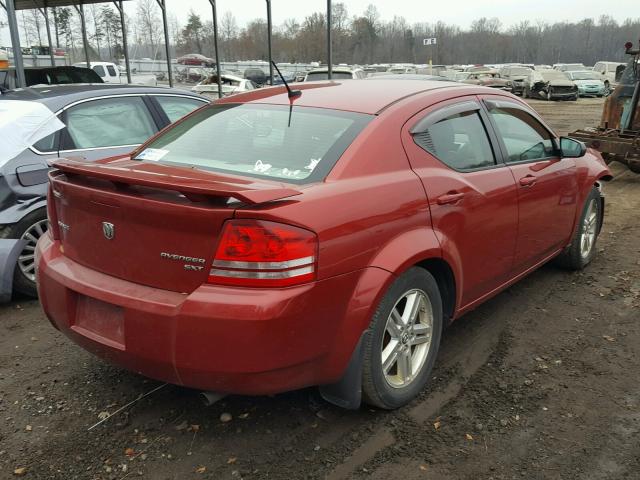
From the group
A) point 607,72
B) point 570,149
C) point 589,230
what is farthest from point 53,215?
point 607,72

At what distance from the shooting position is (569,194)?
448 centimetres

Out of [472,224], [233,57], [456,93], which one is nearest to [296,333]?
[472,224]

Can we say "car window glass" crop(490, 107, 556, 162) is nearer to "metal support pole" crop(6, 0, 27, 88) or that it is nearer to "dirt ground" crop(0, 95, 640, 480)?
"dirt ground" crop(0, 95, 640, 480)

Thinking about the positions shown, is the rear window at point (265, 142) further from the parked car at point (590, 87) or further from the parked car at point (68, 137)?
the parked car at point (590, 87)

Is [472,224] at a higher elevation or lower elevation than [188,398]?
higher

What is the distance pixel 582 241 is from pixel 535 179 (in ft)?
4.45

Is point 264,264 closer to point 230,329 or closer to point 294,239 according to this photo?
point 294,239

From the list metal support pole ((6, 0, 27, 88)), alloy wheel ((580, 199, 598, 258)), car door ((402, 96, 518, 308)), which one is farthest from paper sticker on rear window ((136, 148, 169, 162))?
metal support pole ((6, 0, 27, 88))

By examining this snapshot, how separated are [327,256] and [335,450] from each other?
0.96 metres

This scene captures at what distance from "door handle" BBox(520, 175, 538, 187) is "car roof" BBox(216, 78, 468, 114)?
75 centimetres

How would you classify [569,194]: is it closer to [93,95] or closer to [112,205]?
[112,205]

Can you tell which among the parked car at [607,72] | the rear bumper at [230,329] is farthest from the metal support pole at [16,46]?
the parked car at [607,72]

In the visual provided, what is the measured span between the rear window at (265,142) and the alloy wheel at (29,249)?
1.55m

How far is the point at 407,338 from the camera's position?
9.85ft
